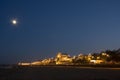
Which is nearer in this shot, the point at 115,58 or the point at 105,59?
the point at 115,58

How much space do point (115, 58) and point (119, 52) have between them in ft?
21.4

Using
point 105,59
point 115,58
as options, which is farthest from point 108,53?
point 115,58

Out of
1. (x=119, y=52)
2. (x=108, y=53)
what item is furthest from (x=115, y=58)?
(x=108, y=53)

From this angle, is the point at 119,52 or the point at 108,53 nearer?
the point at 119,52

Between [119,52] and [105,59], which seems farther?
[105,59]

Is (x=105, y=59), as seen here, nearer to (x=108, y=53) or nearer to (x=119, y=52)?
(x=108, y=53)

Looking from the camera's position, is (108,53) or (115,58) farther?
(108,53)

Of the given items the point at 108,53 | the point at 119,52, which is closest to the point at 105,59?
the point at 108,53

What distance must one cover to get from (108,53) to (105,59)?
4.64 m

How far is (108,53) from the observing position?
192 m

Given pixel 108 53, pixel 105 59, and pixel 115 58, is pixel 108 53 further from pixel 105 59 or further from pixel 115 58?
pixel 115 58

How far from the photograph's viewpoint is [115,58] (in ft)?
570

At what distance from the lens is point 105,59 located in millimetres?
191750

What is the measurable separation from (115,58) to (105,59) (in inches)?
720
